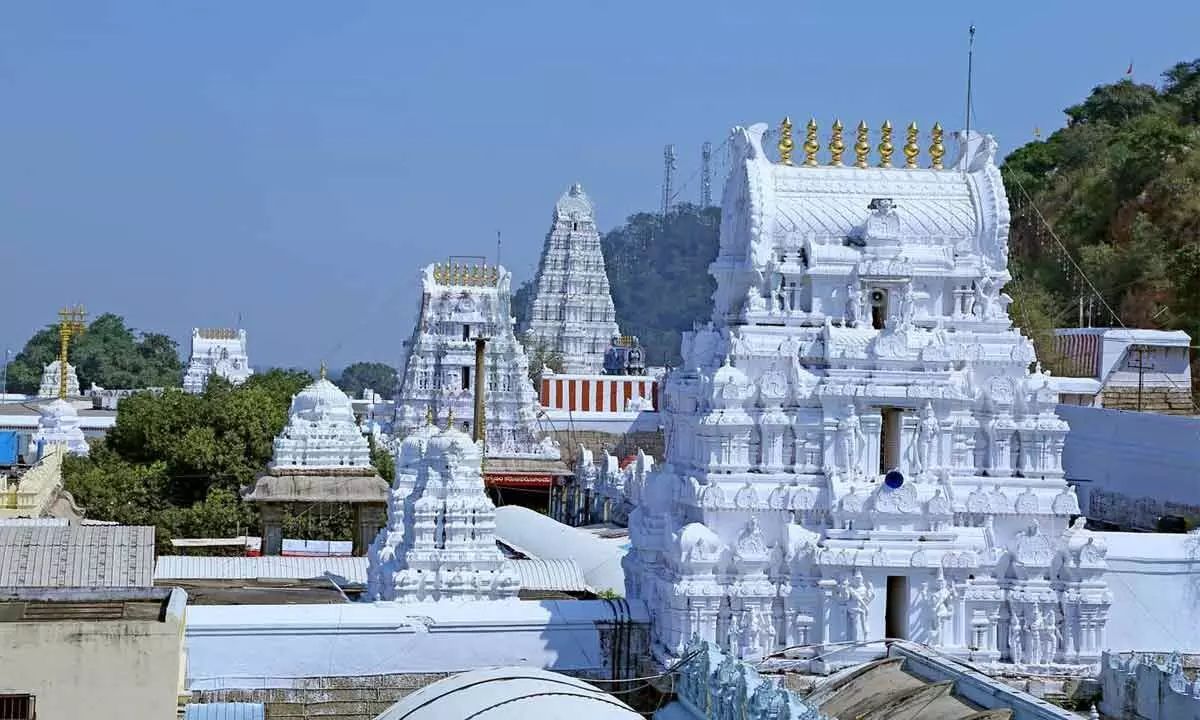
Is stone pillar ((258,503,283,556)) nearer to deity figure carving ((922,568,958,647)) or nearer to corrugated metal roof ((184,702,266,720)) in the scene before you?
corrugated metal roof ((184,702,266,720))

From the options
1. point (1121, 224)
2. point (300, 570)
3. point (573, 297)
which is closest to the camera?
point (300, 570)

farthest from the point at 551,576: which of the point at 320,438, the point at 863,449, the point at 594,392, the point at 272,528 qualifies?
the point at 594,392

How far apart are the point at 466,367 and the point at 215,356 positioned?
114 feet

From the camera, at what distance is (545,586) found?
2812 cm

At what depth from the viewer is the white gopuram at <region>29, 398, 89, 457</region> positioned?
47562mm

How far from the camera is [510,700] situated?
40.3 feet

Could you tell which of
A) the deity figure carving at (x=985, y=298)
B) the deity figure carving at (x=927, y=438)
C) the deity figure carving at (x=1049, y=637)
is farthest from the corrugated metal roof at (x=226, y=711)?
the deity figure carving at (x=985, y=298)

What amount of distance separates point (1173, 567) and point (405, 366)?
40.8m

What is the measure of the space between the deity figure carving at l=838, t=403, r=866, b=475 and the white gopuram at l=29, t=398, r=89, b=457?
1183 inches

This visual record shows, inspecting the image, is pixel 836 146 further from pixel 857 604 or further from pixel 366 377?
pixel 366 377

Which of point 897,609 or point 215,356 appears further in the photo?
point 215,356

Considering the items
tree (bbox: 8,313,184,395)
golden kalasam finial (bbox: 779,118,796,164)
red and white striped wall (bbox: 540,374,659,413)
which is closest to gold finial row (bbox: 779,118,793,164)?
golden kalasam finial (bbox: 779,118,796,164)

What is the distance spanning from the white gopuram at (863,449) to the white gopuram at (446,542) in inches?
114

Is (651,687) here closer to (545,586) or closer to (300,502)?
(545,586)
